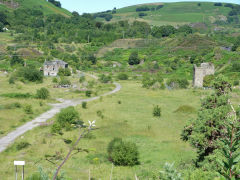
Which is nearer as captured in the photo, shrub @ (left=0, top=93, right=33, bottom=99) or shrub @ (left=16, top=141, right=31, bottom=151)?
shrub @ (left=16, top=141, right=31, bottom=151)

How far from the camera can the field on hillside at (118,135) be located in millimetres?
18422

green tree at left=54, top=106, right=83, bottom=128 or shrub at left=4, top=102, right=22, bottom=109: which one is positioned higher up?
green tree at left=54, top=106, right=83, bottom=128

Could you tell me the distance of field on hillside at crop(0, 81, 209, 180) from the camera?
60.4ft

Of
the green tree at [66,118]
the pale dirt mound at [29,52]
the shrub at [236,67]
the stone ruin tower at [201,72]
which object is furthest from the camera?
the pale dirt mound at [29,52]

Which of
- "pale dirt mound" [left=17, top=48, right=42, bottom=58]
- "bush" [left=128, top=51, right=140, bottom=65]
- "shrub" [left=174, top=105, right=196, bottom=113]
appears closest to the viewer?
"shrub" [left=174, top=105, right=196, bottom=113]

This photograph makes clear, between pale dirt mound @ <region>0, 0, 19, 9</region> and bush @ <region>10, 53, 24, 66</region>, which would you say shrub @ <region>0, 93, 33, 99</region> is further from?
pale dirt mound @ <region>0, 0, 19, 9</region>

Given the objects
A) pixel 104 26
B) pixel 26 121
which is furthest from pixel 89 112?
pixel 104 26

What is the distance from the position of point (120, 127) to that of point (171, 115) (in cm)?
837

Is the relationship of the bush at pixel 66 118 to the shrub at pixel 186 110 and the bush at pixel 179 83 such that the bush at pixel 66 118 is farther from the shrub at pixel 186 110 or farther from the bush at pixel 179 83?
the bush at pixel 179 83

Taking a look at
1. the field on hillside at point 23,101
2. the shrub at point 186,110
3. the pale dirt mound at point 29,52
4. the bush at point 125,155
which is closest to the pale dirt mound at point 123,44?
the pale dirt mound at point 29,52

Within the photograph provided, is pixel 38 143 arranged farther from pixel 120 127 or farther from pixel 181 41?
pixel 181 41

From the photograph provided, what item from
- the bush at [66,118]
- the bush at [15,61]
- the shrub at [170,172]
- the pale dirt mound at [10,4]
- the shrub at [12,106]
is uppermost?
the pale dirt mound at [10,4]

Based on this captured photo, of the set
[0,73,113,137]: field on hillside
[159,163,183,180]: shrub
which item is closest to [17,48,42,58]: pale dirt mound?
[0,73,113,137]: field on hillside

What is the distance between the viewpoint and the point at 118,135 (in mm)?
26031
